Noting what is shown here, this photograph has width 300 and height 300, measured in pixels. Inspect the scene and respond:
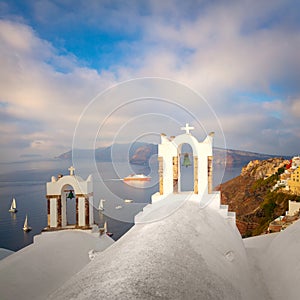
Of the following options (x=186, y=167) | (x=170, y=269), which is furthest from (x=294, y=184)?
(x=170, y=269)

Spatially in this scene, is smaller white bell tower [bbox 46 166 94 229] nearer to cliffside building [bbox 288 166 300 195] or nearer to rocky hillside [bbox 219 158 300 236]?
rocky hillside [bbox 219 158 300 236]

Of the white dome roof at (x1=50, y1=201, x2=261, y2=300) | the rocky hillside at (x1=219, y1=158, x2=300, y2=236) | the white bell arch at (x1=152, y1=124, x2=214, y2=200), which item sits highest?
the white bell arch at (x1=152, y1=124, x2=214, y2=200)

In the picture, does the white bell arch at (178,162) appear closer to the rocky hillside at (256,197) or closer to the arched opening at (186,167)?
the arched opening at (186,167)

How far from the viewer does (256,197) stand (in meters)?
43.3

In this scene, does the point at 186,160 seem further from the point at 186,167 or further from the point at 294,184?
the point at 294,184

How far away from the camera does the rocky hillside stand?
3253cm

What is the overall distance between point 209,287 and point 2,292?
4163 millimetres

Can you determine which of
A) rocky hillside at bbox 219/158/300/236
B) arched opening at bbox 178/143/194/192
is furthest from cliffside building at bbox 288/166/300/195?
arched opening at bbox 178/143/194/192

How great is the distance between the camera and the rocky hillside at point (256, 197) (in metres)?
32.5

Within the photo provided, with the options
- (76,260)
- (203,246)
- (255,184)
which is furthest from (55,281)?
(255,184)

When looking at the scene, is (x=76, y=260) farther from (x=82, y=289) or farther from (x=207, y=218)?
(x=82, y=289)

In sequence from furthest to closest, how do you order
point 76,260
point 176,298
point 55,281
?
1. point 76,260
2. point 55,281
3. point 176,298

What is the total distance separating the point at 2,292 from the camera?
541 cm

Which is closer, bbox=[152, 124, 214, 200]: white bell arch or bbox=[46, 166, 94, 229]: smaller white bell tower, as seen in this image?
bbox=[152, 124, 214, 200]: white bell arch
